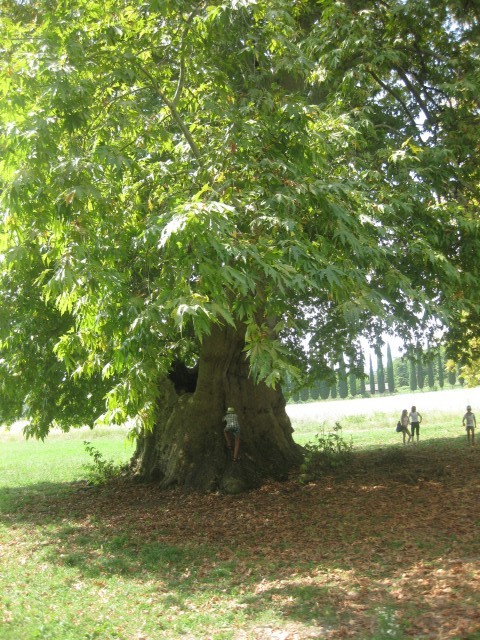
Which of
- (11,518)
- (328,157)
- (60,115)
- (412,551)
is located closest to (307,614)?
(412,551)

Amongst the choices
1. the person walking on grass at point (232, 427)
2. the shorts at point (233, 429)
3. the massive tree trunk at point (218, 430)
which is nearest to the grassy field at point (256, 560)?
the massive tree trunk at point (218, 430)

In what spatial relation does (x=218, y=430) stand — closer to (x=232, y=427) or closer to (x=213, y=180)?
(x=232, y=427)

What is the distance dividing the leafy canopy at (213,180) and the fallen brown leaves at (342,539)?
2.54 meters

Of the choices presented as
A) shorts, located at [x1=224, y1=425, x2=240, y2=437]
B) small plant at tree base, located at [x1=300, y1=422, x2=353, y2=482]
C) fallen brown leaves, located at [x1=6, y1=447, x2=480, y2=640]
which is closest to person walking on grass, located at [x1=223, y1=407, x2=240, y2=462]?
shorts, located at [x1=224, y1=425, x2=240, y2=437]

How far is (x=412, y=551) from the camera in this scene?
29.0 ft

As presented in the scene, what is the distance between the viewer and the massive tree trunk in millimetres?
13688

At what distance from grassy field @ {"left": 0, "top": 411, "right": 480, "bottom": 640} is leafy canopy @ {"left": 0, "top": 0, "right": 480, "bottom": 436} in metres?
2.05

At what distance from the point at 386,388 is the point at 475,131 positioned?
81.8 m

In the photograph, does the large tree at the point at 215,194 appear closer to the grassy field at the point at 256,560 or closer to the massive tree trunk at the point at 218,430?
the massive tree trunk at the point at 218,430

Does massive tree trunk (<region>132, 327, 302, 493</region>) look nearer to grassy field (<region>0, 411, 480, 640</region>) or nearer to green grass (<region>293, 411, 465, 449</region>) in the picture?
grassy field (<region>0, 411, 480, 640</region>)

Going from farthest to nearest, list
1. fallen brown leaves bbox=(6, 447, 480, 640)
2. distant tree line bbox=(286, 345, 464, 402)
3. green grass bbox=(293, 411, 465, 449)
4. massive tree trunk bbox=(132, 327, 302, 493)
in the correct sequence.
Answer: distant tree line bbox=(286, 345, 464, 402) < green grass bbox=(293, 411, 465, 449) < massive tree trunk bbox=(132, 327, 302, 493) < fallen brown leaves bbox=(6, 447, 480, 640)

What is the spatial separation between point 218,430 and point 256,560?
498 centimetres

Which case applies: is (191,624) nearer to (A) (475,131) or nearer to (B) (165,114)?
(B) (165,114)

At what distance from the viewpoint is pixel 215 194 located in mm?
7133
